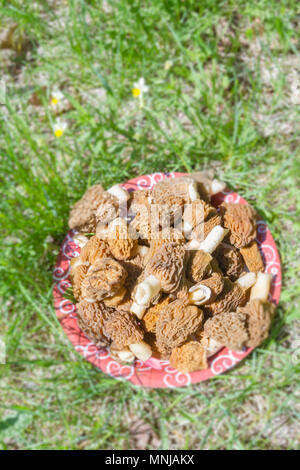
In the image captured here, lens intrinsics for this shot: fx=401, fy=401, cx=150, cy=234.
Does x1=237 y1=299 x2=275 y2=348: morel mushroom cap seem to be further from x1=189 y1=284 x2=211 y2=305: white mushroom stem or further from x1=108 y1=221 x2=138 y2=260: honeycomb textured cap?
x1=108 y1=221 x2=138 y2=260: honeycomb textured cap

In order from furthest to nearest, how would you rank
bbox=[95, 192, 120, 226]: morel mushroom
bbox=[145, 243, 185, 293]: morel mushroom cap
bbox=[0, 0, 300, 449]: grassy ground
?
1. bbox=[0, 0, 300, 449]: grassy ground
2. bbox=[95, 192, 120, 226]: morel mushroom
3. bbox=[145, 243, 185, 293]: morel mushroom cap

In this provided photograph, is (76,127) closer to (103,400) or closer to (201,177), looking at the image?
(201,177)

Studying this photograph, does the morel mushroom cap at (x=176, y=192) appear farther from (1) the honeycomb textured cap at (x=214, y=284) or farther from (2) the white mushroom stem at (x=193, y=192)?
(1) the honeycomb textured cap at (x=214, y=284)

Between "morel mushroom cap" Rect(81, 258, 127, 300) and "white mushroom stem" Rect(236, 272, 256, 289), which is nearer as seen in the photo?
"morel mushroom cap" Rect(81, 258, 127, 300)

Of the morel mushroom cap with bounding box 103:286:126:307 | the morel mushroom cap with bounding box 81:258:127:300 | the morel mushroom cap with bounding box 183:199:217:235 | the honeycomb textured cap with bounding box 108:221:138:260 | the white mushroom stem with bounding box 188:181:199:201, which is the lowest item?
the morel mushroom cap with bounding box 103:286:126:307

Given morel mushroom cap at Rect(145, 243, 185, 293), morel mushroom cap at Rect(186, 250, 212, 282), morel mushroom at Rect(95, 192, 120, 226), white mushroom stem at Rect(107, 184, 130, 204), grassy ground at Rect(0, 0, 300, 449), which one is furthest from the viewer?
grassy ground at Rect(0, 0, 300, 449)

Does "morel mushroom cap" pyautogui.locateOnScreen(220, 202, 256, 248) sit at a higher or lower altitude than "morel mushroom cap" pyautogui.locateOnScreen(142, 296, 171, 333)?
higher

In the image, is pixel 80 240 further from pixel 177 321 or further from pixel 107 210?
pixel 177 321

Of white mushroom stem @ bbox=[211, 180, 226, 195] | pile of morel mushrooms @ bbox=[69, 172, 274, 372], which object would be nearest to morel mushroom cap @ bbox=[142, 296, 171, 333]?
pile of morel mushrooms @ bbox=[69, 172, 274, 372]
